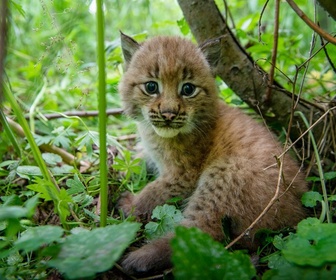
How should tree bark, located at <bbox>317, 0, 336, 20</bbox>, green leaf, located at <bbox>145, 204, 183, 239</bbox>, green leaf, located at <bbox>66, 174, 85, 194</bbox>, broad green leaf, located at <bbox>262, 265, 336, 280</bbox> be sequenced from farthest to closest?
green leaf, located at <bbox>66, 174, 85, 194</bbox>
green leaf, located at <bbox>145, 204, 183, 239</bbox>
tree bark, located at <bbox>317, 0, 336, 20</bbox>
broad green leaf, located at <bbox>262, 265, 336, 280</bbox>

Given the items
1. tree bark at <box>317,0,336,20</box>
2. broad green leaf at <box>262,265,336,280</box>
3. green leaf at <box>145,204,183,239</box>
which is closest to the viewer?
broad green leaf at <box>262,265,336,280</box>

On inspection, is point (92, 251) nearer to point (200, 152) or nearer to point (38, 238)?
point (38, 238)

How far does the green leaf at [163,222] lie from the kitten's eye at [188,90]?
0.86m

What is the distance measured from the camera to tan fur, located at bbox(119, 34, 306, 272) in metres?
2.31

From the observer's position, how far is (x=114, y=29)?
5.45 m

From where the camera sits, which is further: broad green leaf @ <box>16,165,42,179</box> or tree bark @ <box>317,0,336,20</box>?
broad green leaf @ <box>16,165,42,179</box>

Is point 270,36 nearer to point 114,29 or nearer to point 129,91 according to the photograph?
point 129,91

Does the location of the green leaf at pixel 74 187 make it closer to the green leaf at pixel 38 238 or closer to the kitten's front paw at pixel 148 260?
the kitten's front paw at pixel 148 260

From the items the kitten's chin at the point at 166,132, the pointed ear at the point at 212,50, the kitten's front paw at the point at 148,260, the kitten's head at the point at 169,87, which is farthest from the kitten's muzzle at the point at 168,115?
the kitten's front paw at the point at 148,260

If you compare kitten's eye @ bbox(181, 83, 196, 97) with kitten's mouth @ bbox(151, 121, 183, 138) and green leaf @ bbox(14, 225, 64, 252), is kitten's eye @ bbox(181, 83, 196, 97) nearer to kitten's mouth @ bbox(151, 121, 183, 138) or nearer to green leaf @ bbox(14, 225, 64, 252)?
kitten's mouth @ bbox(151, 121, 183, 138)

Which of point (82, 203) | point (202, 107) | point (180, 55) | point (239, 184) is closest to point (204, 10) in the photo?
point (180, 55)

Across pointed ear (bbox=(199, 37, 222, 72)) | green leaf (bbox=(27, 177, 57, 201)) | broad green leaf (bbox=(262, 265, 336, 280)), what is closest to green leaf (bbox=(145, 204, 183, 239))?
green leaf (bbox=(27, 177, 57, 201))

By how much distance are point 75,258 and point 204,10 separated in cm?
206

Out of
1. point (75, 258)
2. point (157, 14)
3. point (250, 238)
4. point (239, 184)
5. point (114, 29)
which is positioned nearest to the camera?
point (75, 258)
